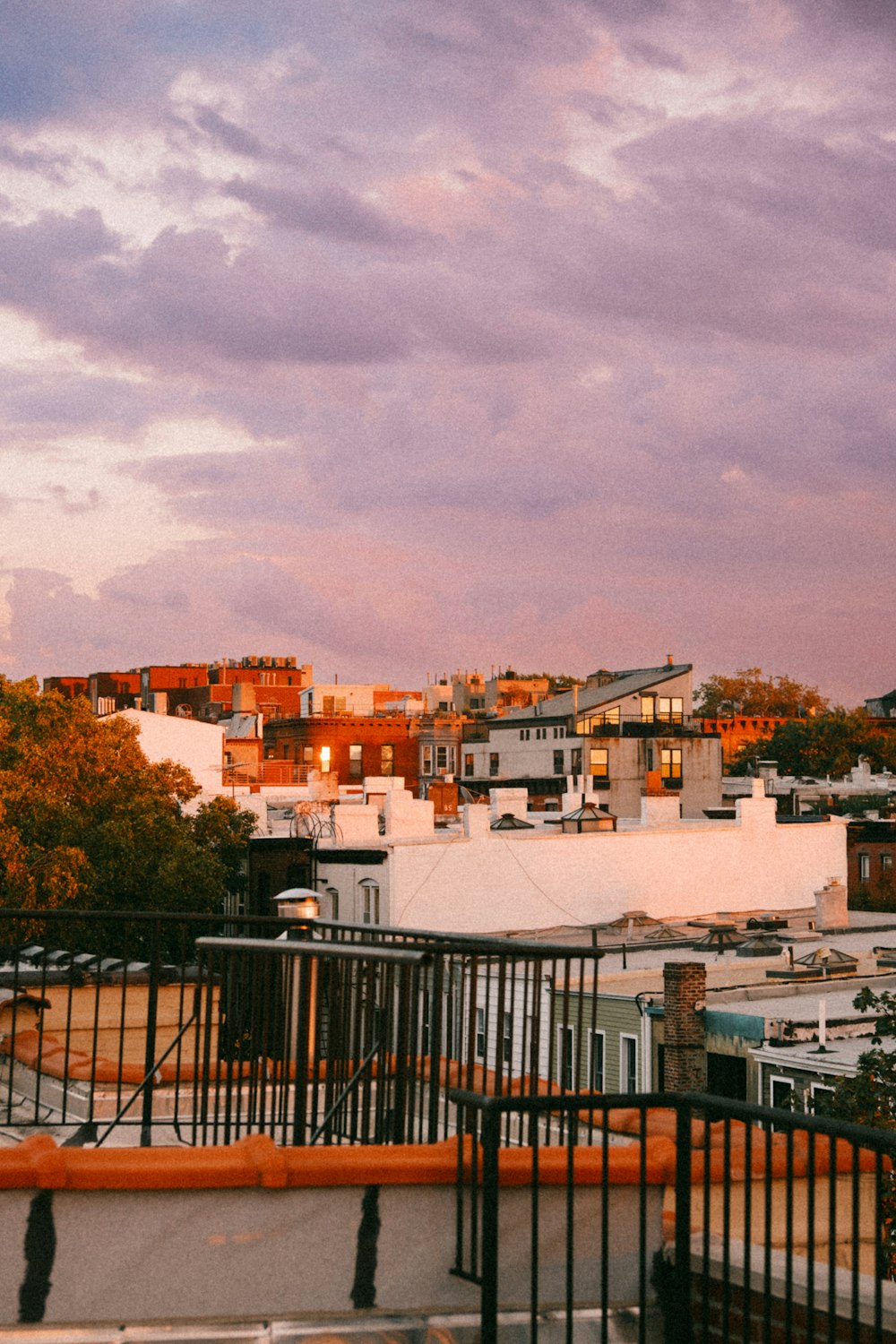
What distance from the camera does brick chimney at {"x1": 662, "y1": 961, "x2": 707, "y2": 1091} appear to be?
99.8 ft

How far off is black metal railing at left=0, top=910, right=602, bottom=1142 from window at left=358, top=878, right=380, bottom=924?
1268 inches

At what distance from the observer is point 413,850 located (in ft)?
147

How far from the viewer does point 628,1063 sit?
33.2 metres

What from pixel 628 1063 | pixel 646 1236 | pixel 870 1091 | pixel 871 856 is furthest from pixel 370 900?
pixel 646 1236

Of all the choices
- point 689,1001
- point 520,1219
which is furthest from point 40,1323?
point 689,1001

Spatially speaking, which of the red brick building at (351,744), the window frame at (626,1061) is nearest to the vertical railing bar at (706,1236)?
the window frame at (626,1061)

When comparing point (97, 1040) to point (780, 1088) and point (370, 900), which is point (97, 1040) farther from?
point (370, 900)

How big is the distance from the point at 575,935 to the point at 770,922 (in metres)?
6.19

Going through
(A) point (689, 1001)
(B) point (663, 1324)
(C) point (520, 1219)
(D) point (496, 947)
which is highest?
(D) point (496, 947)

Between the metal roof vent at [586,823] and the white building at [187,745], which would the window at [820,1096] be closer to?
the metal roof vent at [586,823]

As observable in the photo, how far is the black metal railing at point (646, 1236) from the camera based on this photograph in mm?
5152

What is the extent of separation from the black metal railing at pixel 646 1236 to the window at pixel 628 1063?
89.5 ft

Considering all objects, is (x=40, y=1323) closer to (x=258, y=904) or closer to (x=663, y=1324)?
(x=663, y=1324)

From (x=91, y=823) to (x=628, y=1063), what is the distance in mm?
19157
